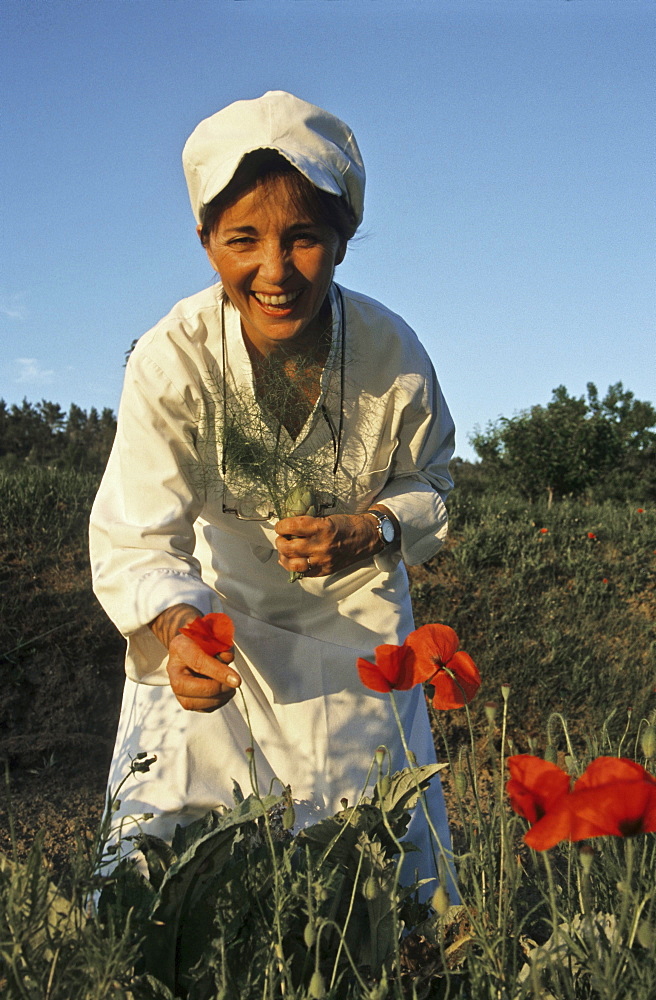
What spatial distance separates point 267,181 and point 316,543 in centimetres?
85

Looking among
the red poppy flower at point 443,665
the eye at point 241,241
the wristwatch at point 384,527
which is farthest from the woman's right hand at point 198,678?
the eye at point 241,241

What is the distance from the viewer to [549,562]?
18.6ft

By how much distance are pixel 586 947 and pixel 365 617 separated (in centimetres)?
123

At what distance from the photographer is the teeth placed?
210 centimetres

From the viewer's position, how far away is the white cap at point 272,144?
196 cm

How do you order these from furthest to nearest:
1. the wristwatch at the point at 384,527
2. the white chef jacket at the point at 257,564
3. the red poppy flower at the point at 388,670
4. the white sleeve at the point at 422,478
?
the white sleeve at the point at 422,478
the wristwatch at the point at 384,527
the white chef jacket at the point at 257,564
the red poppy flower at the point at 388,670

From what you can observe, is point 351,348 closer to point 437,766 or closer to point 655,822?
point 437,766

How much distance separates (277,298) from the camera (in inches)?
82.5

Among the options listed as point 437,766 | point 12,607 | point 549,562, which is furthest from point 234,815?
point 549,562

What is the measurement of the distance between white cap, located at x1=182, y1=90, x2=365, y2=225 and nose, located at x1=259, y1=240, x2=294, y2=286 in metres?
0.17

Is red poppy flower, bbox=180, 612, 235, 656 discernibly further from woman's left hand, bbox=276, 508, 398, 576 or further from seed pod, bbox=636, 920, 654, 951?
seed pod, bbox=636, 920, 654, 951

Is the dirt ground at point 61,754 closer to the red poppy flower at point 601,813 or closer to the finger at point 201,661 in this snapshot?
the finger at point 201,661

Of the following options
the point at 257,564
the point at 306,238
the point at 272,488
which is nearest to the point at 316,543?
the point at 272,488

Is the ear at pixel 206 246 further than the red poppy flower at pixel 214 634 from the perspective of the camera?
Yes
